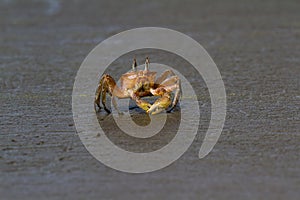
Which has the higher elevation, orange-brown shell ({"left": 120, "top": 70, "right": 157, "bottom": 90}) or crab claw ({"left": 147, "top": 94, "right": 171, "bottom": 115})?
orange-brown shell ({"left": 120, "top": 70, "right": 157, "bottom": 90})

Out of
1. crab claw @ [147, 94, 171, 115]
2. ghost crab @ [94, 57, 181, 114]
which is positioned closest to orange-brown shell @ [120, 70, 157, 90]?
ghost crab @ [94, 57, 181, 114]

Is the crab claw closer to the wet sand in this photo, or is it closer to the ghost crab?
the ghost crab

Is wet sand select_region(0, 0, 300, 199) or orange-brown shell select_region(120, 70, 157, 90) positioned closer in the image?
wet sand select_region(0, 0, 300, 199)

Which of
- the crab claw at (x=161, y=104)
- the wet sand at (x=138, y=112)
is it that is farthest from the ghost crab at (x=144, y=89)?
the wet sand at (x=138, y=112)

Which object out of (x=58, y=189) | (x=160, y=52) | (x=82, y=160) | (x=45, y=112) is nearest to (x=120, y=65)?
(x=160, y=52)

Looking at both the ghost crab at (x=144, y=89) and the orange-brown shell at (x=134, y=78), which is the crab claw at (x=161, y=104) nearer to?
the ghost crab at (x=144, y=89)
